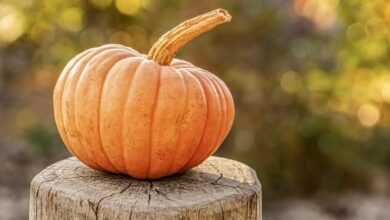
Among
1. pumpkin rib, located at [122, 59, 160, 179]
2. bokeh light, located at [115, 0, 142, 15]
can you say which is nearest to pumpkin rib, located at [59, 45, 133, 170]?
pumpkin rib, located at [122, 59, 160, 179]

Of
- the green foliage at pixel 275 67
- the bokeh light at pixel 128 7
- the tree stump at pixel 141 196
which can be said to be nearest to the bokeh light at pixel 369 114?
the green foliage at pixel 275 67

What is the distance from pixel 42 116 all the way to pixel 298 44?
67.7 inches

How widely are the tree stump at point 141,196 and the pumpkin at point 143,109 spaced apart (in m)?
0.05

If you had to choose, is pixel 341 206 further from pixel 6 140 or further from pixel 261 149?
pixel 6 140

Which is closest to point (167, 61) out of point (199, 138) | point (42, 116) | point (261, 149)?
point (199, 138)

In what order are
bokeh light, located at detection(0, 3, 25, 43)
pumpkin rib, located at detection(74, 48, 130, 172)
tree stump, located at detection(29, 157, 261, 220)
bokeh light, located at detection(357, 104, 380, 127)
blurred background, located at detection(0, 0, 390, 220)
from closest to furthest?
tree stump, located at detection(29, 157, 261, 220)
pumpkin rib, located at detection(74, 48, 130, 172)
blurred background, located at detection(0, 0, 390, 220)
bokeh light, located at detection(0, 3, 25, 43)
bokeh light, located at detection(357, 104, 380, 127)

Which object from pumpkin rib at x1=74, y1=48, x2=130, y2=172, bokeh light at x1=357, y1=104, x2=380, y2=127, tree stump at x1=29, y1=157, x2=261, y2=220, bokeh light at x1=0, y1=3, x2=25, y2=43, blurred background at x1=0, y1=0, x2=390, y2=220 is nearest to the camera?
tree stump at x1=29, y1=157, x2=261, y2=220

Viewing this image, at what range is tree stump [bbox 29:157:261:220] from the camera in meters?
1.68

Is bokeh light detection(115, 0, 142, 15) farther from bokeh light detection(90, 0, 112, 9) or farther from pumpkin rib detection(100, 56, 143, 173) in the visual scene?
pumpkin rib detection(100, 56, 143, 173)

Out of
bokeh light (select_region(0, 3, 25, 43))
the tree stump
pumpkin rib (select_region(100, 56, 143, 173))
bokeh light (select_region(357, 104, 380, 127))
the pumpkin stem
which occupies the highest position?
the pumpkin stem

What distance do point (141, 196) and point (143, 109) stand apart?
0.68 ft

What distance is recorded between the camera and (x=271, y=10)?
436cm

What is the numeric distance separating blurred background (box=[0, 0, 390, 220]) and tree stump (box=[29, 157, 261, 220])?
2.24 metres

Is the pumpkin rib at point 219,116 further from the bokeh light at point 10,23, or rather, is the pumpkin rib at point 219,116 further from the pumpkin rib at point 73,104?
the bokeh light at point 10,23
